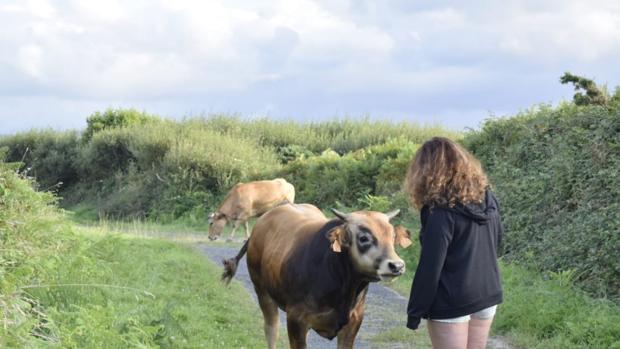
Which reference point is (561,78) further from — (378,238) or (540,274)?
(378,238)

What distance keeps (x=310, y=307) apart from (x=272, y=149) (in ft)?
94.5

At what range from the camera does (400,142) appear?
1046 inches

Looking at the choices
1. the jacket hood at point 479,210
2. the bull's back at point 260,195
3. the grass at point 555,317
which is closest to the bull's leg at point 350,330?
the jacket hood at point 479,210

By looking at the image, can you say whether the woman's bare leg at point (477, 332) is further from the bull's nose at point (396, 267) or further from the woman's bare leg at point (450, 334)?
the bull's nose at point (396, 267)

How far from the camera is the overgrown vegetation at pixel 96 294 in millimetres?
6742

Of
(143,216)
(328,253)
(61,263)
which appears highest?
(328,253)

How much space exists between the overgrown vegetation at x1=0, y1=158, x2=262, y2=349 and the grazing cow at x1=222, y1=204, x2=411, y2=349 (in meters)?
1.17

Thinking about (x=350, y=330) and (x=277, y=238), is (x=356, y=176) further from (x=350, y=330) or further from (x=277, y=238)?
(x=350, y=330)

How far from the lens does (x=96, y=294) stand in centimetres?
897

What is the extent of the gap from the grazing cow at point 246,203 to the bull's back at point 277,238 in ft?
48.6

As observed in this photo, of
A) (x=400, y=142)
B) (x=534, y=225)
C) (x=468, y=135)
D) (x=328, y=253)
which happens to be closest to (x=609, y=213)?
(x=534, y=225)

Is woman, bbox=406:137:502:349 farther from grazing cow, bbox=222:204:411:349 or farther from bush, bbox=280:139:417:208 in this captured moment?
bush, bbox=280:139:417:208

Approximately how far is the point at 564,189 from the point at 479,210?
30.5 feet

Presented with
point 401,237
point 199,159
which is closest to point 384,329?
point 401,237
